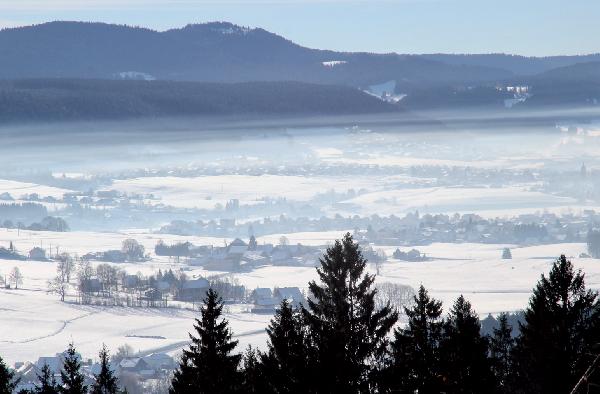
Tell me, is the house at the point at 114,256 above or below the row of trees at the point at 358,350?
above

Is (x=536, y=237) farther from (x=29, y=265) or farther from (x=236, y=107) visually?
(x=29, y=265)

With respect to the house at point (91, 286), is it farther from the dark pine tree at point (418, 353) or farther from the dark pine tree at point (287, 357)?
the dark pine tree at point (287, 357)

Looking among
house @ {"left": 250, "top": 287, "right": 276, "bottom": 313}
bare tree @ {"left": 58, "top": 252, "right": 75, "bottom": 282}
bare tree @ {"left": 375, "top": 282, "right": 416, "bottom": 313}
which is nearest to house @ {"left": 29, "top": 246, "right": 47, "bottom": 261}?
bare tree @ {"left": 58, "top": 252, "right": 75, "bottom": 282}

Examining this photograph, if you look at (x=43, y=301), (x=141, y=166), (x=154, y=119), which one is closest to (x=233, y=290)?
(x=43, y=301)

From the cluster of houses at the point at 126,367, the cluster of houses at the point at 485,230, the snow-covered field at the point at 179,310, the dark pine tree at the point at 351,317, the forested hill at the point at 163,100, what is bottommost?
the cluster of houses at the point at 126,367

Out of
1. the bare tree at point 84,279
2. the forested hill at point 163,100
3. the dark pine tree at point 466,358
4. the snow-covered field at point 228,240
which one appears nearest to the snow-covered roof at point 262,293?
the snow-covered field at point 228,240
